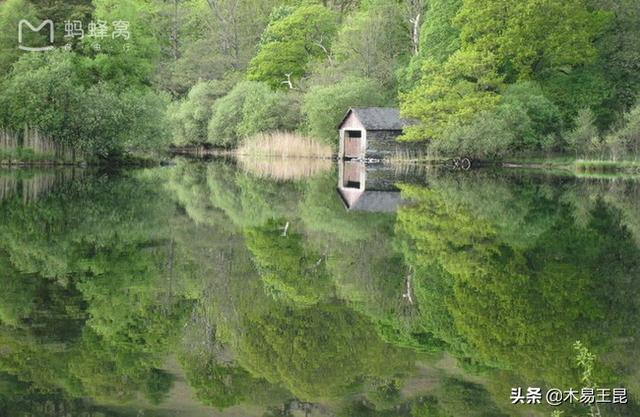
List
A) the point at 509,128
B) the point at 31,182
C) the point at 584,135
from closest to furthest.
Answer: the point at 31,182 < the point at 509,128 < the point at 584,135

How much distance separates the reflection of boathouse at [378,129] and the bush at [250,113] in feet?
27.9

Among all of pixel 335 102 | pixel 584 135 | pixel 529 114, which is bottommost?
pixel 584 135

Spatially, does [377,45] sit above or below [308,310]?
above

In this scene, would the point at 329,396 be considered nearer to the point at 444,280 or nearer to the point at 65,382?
the point at 65,382

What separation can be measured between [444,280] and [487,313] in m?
2.35

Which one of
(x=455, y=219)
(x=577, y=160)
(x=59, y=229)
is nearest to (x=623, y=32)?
(x=577, y=160)

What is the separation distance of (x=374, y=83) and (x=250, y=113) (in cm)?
1048

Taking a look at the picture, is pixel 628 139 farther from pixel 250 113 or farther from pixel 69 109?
pixel 69 109

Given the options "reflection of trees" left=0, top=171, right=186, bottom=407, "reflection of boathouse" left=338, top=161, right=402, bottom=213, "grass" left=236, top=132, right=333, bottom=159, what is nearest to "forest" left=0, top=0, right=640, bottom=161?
"grass" left=236, top=132, right=333, bottom=159

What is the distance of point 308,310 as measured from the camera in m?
10.7

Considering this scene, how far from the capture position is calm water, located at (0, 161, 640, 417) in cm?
736

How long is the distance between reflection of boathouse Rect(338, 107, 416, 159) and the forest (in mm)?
1818

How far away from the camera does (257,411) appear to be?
692 centimetres

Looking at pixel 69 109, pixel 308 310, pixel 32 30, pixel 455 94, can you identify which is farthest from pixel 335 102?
pixel 308 310
